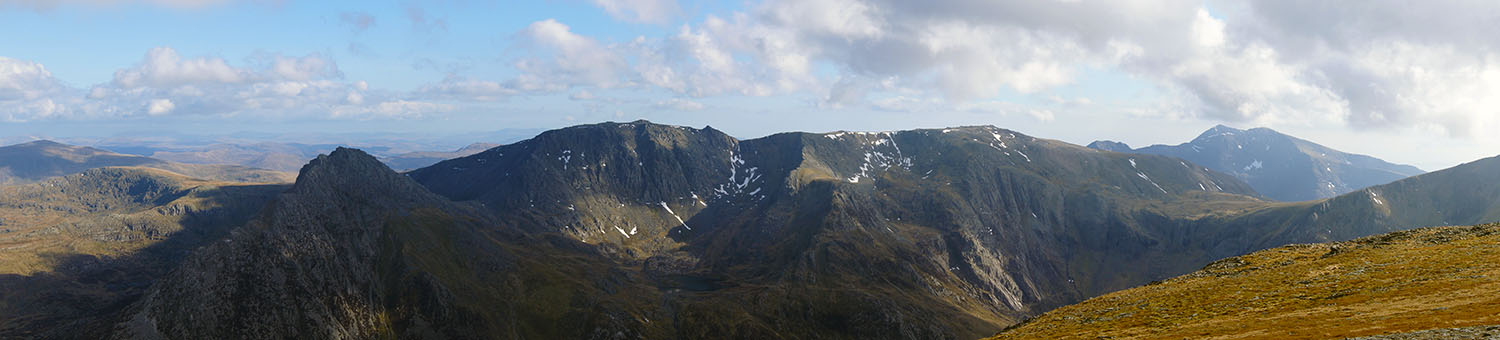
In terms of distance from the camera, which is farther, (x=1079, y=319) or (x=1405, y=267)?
(x=1079, y=319)

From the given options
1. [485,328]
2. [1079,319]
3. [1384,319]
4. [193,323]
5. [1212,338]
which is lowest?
[485,328]

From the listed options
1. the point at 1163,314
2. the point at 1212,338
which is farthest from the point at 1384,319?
the point at 1163,314

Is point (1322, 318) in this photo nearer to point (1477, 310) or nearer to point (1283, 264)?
point (1477, 310)

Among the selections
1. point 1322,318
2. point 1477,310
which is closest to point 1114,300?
point 1322,318

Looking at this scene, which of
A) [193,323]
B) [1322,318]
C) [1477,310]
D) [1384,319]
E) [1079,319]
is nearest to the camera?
[1477,310]

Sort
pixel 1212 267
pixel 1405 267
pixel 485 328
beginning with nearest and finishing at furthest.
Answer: pixel 1405 267 → pixel 1212 267 → pixel 485 328

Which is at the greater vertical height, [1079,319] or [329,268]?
[1079,319]

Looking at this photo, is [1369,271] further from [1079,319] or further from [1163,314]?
[1079,319]
